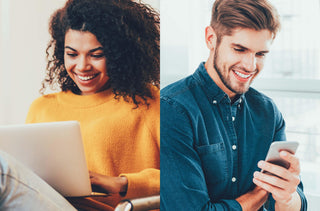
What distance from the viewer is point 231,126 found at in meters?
1.37

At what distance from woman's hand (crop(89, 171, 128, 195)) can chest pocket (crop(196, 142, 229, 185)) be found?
0.52 meters

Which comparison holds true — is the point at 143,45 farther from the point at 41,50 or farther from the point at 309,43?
the point at 309,43

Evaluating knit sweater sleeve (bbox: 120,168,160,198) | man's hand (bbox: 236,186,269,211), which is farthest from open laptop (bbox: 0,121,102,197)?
man's hand (bbox: 236,186,269,211)

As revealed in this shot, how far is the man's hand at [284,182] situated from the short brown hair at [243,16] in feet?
1.50

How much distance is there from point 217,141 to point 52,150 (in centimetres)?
77

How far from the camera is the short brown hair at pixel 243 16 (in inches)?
49.9

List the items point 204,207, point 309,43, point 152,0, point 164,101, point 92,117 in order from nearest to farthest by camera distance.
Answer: point 309,43 < point 204,207 < point 164,101 < point 152,0 < point 92,117

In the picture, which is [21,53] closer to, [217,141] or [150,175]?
[150,175]

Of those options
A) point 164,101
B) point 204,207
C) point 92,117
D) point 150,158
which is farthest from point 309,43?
point 92,117

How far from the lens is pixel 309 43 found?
1.25m

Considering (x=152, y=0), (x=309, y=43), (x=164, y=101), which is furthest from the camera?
(x=152, y=0)

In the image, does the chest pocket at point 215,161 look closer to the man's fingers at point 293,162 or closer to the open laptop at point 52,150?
the man's fingers at point 293,162

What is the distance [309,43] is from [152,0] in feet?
2.31

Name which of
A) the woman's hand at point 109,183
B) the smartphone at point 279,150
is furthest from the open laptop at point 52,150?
the smartphone at point 279,150
